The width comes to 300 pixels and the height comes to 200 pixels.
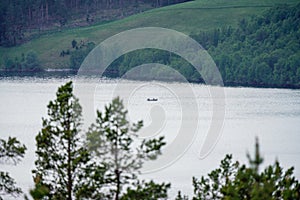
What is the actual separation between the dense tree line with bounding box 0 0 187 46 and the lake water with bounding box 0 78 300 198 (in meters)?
54.6

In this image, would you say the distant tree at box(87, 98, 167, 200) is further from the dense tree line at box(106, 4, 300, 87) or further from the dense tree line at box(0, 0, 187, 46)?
the dense tree line at box(0, 0, 187, 46)

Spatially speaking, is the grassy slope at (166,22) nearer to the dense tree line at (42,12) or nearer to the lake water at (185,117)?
the dense tree line at (42,12)

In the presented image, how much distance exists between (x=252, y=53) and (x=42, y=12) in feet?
187

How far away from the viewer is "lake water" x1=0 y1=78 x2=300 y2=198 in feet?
168

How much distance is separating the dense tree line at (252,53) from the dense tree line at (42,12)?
33513 mm

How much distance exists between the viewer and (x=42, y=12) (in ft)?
604

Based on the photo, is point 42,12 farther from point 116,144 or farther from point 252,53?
point 116,144

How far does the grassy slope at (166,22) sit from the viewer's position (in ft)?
539

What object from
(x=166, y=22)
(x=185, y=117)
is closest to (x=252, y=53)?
(x=166, y=22)

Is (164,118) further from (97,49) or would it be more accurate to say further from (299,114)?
(97,49)

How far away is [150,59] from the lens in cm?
15100

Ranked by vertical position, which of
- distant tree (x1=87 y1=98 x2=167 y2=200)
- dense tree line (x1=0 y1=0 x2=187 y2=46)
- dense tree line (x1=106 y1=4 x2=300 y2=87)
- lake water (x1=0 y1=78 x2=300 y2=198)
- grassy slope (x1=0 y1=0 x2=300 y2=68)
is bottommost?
distant tree (x1=87 y1=98 x2=167 y2=200)

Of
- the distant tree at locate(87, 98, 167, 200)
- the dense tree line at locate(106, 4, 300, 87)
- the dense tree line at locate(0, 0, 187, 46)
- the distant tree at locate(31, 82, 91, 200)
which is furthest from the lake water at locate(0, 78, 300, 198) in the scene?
the dense tree line at locate(0, 0, 187, 46)

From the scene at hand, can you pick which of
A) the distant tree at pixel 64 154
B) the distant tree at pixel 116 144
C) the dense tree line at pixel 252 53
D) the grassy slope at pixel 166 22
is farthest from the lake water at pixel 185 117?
the grassy slope at pixel 166 22
